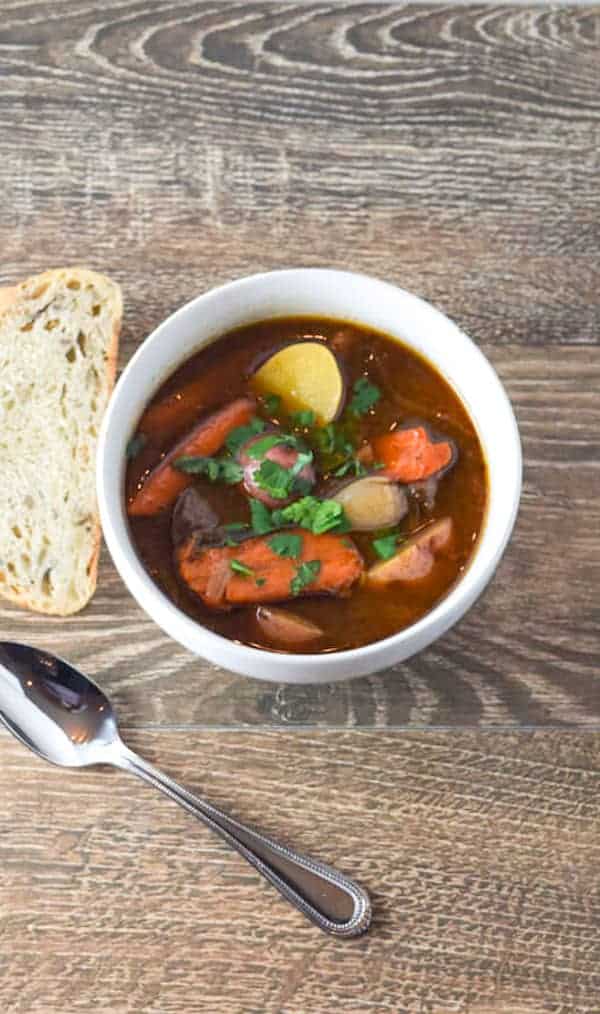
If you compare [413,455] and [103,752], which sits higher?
[413,455]

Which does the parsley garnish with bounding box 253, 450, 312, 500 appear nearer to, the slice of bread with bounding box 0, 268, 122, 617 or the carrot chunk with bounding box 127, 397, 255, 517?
the carrot chunk with bounding box 127, 397, 255, 517

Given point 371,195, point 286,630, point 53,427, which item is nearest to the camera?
point 286,630

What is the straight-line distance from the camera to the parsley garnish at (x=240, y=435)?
1.77m

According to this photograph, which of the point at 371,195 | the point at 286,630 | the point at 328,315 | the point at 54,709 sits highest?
the point at 371,195

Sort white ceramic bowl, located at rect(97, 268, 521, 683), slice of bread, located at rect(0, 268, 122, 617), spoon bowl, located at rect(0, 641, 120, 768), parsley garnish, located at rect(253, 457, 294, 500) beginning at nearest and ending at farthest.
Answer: white ceramic bowl, located at rect(97, 268, 521, 683), parsley garnish, located at rect(253, 457, 294, 500), spoon bowl, located at rect(0, 641, 120, 768), slice of bread, located at rect(0, 268, 122, 617)

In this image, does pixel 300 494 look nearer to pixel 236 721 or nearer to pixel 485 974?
pixel 236 721

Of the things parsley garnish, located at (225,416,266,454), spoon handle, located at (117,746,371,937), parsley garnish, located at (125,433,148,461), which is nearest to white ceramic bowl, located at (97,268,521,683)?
parsley garnish, located at (125,433,148,461)

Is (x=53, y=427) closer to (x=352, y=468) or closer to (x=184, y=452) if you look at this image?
(x=184, y=452)

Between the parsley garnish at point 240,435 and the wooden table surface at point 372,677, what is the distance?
1.14ft

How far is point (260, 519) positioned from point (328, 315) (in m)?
0.34

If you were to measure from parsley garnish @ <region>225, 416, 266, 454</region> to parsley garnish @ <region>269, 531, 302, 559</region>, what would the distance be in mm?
146

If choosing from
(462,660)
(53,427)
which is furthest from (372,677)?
(53,427)

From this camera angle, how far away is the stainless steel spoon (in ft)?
5.90

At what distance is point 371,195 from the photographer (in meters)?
2.22
